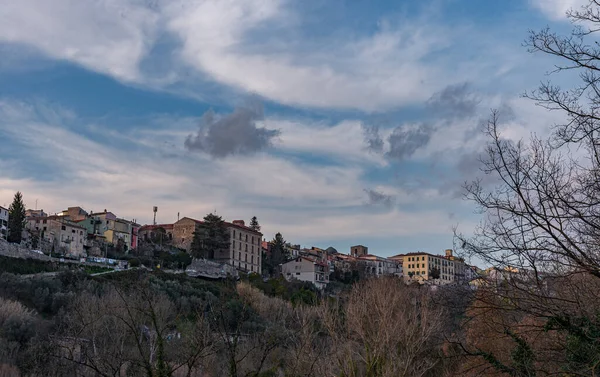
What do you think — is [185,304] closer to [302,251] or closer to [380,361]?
[380,361]

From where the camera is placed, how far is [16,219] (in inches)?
2515

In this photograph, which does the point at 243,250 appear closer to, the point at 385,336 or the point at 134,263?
the point at 134,263

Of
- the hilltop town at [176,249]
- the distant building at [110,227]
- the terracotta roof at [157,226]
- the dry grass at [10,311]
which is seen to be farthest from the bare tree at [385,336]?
the terracotta roof at [157,226]

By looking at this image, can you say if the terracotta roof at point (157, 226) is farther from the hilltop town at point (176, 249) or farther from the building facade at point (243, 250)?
the building facade at point (243, 250)

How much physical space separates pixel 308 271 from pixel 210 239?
13.5 meters

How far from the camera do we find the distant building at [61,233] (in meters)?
69.0

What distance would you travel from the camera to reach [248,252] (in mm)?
84938

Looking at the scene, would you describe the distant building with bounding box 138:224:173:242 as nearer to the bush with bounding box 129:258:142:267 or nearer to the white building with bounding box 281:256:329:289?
the white building with bounding box 281:256:329:289

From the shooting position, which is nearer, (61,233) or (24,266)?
(24,266)

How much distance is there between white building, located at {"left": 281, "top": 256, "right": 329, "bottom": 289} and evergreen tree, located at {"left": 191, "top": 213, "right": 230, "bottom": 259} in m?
9.19

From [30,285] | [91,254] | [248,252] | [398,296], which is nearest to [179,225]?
[248,252]

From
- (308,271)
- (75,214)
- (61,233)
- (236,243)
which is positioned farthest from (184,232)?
(61,233)

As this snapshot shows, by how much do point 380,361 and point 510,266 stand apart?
13.7m

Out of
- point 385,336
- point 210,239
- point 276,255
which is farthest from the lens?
point 276,255
